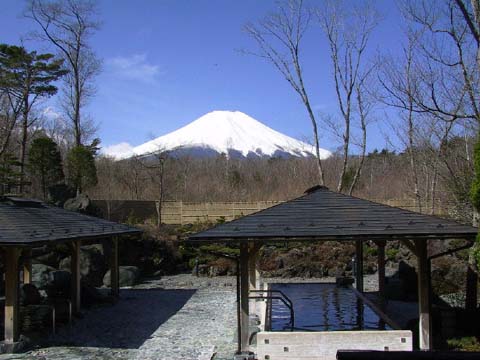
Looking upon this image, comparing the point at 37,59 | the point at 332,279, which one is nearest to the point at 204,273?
the point at 332,279

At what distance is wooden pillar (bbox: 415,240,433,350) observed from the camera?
868cm

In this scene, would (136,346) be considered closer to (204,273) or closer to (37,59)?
(204,273)

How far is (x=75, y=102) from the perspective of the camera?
34.2 meters

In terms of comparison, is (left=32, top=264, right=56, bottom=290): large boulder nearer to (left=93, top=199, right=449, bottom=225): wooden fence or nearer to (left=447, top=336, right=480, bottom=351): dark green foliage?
(left=447, top=336, right=480, bottom=351): dark green foliage

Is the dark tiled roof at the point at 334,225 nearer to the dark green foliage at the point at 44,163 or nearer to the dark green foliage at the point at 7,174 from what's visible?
the dark green foliage at the point at 7,174

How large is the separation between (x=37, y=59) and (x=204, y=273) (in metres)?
17.5

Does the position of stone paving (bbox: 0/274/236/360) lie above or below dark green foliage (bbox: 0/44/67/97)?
below

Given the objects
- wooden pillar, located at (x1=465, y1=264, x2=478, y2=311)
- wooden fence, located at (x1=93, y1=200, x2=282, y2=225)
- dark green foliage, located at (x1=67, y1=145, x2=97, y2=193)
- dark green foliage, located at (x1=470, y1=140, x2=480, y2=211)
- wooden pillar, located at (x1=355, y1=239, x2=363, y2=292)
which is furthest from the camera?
wooden fence, located at (x1=93, y1=200, x2=282, y2=225)

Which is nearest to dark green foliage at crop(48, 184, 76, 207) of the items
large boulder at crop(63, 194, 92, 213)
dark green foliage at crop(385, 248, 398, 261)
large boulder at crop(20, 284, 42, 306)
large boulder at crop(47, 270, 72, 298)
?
large boulder at crop(63, 194, 92, 213)

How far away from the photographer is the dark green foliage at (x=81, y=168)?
29750mm

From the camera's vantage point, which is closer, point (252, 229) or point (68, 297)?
point (252, 229)

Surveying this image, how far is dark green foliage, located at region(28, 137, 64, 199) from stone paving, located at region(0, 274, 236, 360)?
40.7 ft

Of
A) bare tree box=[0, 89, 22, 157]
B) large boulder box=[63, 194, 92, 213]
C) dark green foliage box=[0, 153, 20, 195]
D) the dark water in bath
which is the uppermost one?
bare tree box=[0, 89, 22, 157]

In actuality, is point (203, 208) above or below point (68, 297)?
above
